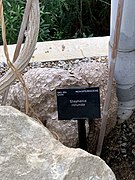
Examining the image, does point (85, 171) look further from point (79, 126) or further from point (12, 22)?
point (12, 22)

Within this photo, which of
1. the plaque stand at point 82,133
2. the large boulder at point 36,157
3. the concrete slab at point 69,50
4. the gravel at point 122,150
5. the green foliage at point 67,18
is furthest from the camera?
the green foliage at point 67,18

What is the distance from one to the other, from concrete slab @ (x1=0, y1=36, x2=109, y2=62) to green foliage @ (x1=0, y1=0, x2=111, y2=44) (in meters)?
0.38

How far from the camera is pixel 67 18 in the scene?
2.85 metres

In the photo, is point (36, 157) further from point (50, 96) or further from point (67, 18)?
point (67, 18)

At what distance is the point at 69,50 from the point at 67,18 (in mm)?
704

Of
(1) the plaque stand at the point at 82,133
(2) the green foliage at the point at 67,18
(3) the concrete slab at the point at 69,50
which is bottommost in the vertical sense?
(2) the green foliage at the point at 67,18

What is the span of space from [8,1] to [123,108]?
3.66 ft

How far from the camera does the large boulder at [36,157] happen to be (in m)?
1.02

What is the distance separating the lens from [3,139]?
1069 mm

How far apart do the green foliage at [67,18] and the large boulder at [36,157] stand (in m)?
1.53

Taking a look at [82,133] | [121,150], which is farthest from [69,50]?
[82,133]

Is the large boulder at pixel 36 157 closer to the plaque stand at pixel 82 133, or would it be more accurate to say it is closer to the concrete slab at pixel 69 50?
the plaque stand at pixel 82 133

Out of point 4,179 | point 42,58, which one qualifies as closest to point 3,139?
point 4,179

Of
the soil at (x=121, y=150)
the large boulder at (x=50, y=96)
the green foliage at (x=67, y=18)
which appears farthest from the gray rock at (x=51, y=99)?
the green foliage at (x=67, y=18)
